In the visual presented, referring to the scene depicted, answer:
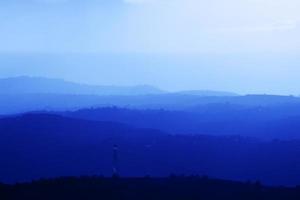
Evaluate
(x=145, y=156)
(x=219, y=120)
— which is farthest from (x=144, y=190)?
(x=219, y=120)

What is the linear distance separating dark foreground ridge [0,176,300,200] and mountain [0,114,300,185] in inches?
663

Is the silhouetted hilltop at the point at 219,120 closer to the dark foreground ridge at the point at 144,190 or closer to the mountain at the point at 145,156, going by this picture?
the mountain at the point at 145,156

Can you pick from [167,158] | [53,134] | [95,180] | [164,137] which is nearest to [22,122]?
[53,134]

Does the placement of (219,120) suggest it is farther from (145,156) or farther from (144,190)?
(144,190)

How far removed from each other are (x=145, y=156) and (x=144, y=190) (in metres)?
23.4

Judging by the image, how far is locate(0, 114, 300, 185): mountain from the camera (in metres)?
38.4

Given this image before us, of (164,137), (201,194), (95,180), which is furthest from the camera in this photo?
(164,137)

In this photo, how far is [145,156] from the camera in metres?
42.2

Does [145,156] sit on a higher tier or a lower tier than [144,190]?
higher

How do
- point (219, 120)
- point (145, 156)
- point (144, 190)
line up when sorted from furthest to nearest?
1. point (219, 120)
2. point (145, 156)
3. point (144, 190)

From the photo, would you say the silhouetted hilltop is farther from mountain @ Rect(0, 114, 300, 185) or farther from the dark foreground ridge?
the dark foreground ridge

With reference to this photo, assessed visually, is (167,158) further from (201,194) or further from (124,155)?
(201,194)

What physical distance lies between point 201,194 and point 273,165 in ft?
70.4

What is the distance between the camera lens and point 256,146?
44.5 m
